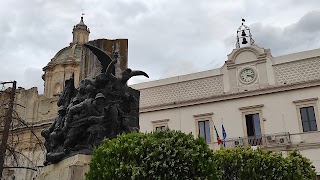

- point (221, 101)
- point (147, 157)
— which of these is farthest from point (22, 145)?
point (147, 157)

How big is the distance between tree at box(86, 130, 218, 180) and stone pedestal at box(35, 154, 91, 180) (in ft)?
3.12

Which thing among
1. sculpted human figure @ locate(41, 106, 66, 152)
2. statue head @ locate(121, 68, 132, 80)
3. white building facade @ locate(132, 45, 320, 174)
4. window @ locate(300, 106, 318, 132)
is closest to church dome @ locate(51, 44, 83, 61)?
white building facade @ locate(132, 45, 320, 174)

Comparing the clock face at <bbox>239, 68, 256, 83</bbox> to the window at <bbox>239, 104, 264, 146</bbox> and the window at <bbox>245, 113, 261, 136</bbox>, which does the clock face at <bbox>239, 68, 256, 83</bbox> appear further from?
the window at <bbox>245, 113, 261, 136</bbox>

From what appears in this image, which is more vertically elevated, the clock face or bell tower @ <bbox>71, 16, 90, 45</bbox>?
bell tower @ <bbox>71, 16, 90, 45</bbox>

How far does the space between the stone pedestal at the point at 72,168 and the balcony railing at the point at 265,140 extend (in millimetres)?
15780

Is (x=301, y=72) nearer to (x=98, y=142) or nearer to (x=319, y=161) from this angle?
(x=319, y=161)

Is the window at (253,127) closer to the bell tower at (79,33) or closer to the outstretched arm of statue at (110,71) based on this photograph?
the outstretched arm of statue at (110,71)

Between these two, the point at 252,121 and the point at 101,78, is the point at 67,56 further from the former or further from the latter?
the point at 101,78

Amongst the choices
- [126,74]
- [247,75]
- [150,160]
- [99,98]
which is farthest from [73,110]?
[247,75]

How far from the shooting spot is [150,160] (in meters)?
5.18

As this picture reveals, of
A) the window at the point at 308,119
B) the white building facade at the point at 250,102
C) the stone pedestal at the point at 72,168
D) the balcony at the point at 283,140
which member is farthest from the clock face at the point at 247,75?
the stone pedestal at the point at 72,168

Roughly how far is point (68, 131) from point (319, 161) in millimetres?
16704

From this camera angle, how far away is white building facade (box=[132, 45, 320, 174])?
20.8m

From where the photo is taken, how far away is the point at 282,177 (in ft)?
31.8
